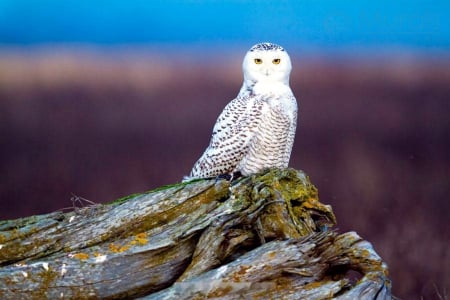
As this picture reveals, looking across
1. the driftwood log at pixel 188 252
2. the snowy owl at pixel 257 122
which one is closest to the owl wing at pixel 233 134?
the snowy owl at pixel 257 122

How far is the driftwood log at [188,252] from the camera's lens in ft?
7.66

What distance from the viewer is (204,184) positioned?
2.58m

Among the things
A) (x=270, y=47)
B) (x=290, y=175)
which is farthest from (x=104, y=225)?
(x=270, y=47)

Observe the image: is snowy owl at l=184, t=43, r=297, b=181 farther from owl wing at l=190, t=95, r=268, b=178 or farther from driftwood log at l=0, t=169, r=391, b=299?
driftwood log at l=0, t=169, r=391, b=299

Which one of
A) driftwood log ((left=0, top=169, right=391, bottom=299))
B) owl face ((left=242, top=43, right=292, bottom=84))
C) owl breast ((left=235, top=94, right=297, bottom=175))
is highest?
owl face ((left=242, top=43, right=292, bottom=84))

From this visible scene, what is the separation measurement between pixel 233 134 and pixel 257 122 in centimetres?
12

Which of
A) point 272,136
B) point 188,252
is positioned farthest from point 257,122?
point 188,252

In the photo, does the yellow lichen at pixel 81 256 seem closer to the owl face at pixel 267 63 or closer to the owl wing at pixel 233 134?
the owl wing at pixel 233 134

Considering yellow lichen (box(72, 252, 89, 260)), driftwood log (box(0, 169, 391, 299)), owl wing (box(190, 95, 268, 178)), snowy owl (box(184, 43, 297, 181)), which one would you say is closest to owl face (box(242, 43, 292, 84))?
snowy owl (box(184, 43, 297, 181))

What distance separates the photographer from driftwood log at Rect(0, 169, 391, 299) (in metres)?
2.33

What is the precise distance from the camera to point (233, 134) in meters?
3.01

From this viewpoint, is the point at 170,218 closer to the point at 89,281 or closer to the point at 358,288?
the point at 89,281

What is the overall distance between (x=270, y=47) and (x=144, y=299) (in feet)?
4.20

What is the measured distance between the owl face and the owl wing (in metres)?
0.10
